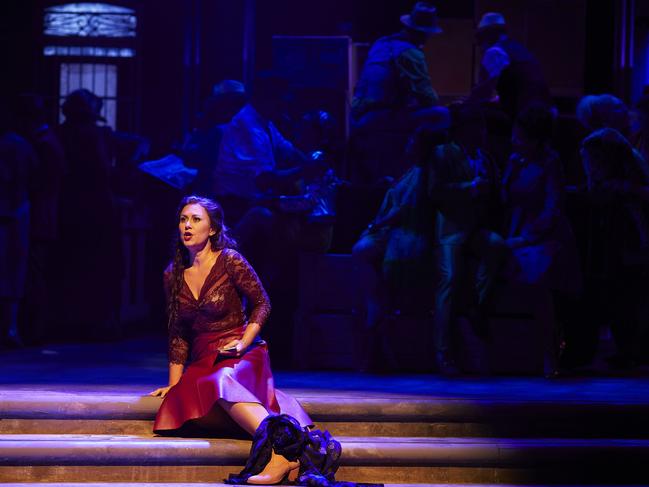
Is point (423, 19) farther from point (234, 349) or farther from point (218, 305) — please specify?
point (234, 349)

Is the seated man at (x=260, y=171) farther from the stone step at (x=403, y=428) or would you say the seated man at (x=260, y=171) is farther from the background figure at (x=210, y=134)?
the stone step at (x=403, y=428)

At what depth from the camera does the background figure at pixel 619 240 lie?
667cm

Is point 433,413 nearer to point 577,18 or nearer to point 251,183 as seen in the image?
point 251,183

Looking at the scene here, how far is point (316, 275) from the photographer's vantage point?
22.2 feet

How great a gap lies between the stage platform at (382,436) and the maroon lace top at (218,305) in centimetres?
32

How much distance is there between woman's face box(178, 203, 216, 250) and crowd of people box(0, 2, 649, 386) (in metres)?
1.65

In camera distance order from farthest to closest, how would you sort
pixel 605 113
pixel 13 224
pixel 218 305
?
pixel 13 224
pixel 605 113
pixel 218 305

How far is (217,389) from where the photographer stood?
4875 mm

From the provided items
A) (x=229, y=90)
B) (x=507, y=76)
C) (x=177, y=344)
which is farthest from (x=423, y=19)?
(x=177, y=344)

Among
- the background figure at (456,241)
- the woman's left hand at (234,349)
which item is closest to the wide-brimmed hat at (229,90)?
the background figure at (456,241)

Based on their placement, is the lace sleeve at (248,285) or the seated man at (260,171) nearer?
the lace sleeve at (248,285)

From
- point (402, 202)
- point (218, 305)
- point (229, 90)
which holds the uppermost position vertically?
point (229, 90)

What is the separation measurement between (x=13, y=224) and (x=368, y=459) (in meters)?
3.36

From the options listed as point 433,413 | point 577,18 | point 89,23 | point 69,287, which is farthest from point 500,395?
point 89,23
